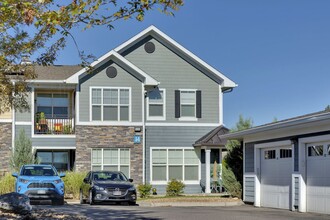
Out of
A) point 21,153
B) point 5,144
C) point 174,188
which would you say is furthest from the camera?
point 5,144

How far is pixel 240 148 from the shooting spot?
1110 inches

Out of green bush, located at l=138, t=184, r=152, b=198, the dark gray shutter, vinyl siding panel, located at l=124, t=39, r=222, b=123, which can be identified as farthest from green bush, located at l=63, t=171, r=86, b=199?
the dark gray shutter

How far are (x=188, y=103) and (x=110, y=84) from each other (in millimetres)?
4700

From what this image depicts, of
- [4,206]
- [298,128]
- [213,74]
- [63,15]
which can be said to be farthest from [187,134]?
[63,15]

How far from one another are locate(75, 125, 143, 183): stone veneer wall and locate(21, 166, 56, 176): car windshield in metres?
6.96

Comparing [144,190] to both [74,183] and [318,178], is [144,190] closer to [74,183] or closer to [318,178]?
[74,183]

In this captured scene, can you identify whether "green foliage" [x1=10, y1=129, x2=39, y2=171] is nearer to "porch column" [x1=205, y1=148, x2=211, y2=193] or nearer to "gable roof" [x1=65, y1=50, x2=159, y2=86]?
"gable roof" [x1=65, y1=50, x2=159, y2=86]

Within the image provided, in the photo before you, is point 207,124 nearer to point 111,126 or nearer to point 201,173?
point 201,173

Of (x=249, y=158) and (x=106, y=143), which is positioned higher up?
(x=106, y=143)

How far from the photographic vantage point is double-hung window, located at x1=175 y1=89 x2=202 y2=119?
3459 cm

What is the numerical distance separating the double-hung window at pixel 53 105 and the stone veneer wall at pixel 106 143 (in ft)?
9.32

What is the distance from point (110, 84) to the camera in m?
33.3

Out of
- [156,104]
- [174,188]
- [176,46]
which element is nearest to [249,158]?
[174,188]

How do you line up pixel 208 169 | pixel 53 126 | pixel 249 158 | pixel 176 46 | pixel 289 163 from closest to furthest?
pixel 289 163 < pixel 249 158 < pixel 208 169 < pixel 53 126 < pixel 176 46
